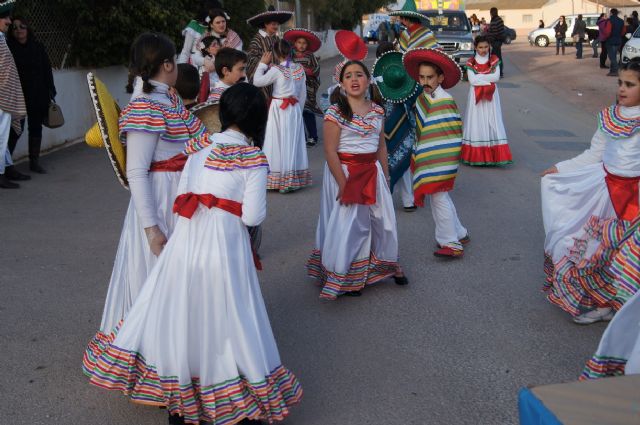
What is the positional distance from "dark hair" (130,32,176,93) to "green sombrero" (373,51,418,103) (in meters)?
2.85

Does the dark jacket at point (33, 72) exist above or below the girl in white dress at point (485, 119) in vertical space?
above

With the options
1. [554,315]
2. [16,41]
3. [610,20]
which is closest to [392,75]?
[554,315]

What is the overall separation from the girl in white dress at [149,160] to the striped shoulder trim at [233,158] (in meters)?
0.40

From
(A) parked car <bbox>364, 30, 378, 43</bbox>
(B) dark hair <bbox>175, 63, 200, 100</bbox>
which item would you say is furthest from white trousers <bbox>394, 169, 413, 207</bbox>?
(A) parked car <bbox>364, 30, 378, 43</bbox>

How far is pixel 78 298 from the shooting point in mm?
5395

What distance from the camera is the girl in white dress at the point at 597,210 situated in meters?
4.74

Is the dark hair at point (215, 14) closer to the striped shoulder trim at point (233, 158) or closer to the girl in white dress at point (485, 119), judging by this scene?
the girl in white dress at point (485, 119)

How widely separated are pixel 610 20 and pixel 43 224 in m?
20.5

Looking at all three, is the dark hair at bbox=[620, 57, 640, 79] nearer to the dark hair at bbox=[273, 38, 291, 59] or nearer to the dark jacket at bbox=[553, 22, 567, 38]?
the dark hair at bbox=[273, 38, 291, 59]

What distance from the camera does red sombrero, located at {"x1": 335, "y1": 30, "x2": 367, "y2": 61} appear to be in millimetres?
6340

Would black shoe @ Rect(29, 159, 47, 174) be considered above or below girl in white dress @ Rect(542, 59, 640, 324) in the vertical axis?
below

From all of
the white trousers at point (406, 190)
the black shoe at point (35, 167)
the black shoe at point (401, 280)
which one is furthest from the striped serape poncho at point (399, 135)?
the black shoe at point (35, 167)

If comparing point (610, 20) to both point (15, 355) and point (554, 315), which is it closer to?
point (554, 315)

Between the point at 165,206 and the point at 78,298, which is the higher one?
the point at 165,206
